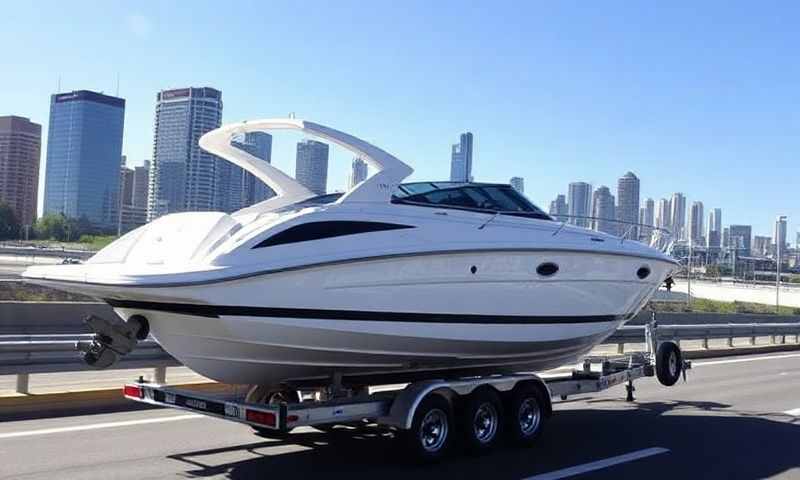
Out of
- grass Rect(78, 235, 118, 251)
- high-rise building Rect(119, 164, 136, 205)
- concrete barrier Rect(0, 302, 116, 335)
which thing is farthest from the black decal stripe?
high-rise building Rect(119, 164, 136, 205)

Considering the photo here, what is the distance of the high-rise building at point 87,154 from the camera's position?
209ft

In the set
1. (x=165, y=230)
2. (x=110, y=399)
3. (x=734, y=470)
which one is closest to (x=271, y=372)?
(x=165, y=230)

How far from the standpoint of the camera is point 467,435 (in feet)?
26.1

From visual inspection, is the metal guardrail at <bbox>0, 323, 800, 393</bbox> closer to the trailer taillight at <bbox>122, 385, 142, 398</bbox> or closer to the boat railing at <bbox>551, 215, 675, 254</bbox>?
the trailer taillight at <bbox>122, 385, 142, 398</bbox>

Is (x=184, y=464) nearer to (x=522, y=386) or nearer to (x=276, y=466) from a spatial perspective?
(x=276, y=466)

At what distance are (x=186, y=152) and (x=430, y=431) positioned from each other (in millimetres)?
14397

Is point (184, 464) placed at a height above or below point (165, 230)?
below

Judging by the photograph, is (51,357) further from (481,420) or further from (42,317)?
(42,317)

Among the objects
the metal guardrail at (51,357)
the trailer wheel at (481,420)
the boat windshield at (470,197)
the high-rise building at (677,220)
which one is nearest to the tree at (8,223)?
the high-rise building at (677,220)

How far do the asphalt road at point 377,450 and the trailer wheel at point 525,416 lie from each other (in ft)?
0.55

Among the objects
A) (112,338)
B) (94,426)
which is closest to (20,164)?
(94,426)

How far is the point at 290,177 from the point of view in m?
9.27

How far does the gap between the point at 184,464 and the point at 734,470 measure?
5.25 meters

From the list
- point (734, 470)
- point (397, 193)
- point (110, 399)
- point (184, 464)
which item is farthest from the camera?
point (110, 399)
